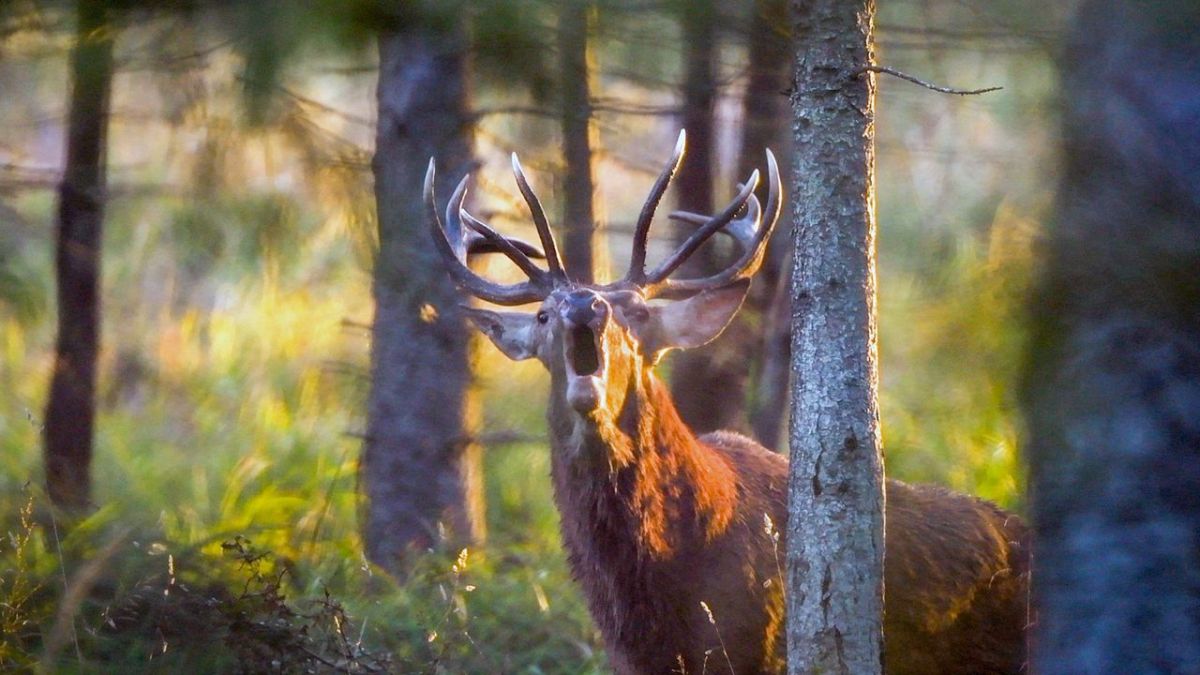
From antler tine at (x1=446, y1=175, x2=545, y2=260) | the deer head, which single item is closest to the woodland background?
antler tine at (x1=446, y1=175, x2=545, y2=260)

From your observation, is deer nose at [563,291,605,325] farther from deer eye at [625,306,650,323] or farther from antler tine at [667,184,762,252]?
antler tine at [667,184,762,252]

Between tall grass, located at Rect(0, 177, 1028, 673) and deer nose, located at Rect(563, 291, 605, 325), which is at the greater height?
deer nose, located at Rect(563, 291, 605, 325)

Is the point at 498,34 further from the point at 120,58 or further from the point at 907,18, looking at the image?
the point at 907,18

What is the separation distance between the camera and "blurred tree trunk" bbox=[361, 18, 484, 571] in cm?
752

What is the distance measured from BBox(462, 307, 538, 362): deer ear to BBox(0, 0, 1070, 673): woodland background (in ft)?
3.24

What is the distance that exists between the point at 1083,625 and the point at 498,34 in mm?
2989

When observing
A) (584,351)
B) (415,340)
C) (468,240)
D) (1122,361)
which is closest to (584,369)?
(584,351)

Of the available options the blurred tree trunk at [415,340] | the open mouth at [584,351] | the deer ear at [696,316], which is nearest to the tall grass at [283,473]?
the blurred tree trunk at [415,340]

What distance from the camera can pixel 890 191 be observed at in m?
12.8

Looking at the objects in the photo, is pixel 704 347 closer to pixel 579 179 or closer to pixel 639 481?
pixel 579 179

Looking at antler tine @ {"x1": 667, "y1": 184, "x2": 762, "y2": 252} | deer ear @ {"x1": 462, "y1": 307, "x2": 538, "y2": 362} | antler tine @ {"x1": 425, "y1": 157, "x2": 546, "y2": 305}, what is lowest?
A: deer ear @ {"x1": 462, "y1": 307, "x2": 538, "y2": 362}

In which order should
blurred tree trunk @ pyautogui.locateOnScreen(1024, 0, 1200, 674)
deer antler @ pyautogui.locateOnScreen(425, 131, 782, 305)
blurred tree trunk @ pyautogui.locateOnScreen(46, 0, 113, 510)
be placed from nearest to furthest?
blurred tree trunk @ pyautogui.locateOnScreen(1024, 0, 1200, 674)
deer antler @ pyautogui.locateOnScreen(425, 131, 782, 305)
blurred tree trunk @ pyautogui.locateOnScreen(46, 0, 113, 510)

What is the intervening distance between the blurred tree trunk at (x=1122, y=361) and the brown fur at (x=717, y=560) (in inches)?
94.9

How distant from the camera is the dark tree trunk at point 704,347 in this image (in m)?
8.00
